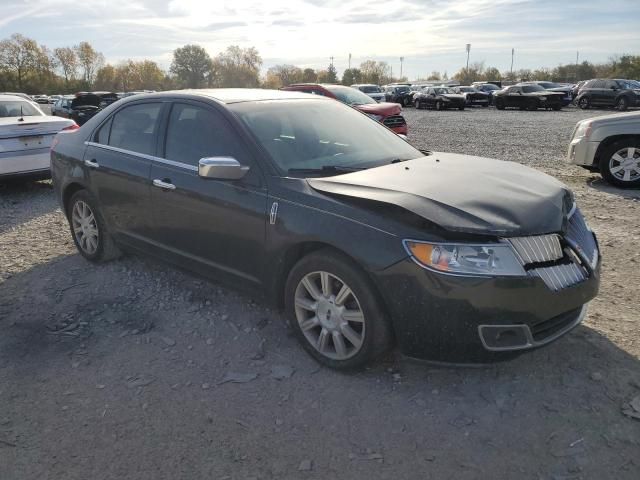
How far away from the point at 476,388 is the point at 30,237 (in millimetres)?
5278

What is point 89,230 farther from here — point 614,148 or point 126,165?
point 614,148

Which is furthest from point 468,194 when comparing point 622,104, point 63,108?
point 622,104

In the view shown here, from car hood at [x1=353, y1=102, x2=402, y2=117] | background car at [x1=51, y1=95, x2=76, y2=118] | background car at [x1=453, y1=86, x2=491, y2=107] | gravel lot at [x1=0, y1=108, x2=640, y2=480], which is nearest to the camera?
gravel lot at [x1=0, y1=108, x2=640, y2=480]

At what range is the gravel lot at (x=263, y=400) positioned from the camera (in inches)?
102

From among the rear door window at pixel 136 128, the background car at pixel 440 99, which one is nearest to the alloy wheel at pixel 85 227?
the rear door window at pixel 136 128

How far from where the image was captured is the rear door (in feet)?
14.2

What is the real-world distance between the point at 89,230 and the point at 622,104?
97.3ft

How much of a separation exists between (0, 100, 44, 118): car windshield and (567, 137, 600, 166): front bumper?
8620 mm

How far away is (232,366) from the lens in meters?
3.46

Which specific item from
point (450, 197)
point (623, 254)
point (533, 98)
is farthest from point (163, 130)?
point (533, 98)

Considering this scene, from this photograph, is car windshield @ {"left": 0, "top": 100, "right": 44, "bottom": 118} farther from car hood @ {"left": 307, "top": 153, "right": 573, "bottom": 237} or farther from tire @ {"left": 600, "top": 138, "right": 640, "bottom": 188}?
tire @ {"left": 600, "top": 138, "right": 640, "bottom": 188}

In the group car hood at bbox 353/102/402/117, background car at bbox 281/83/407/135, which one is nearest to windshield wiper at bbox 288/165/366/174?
background car at bbox 281/83/407/135

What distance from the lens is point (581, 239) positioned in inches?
129

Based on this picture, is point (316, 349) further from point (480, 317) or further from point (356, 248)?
point (480, 317)
